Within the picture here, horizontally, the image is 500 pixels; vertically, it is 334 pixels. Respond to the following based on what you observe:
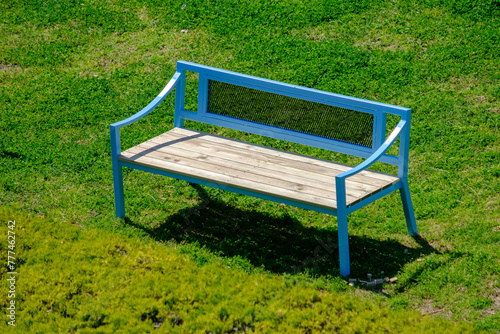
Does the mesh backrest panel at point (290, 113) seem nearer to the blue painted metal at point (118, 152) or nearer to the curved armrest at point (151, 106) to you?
the curved armrest at point (151, 106)

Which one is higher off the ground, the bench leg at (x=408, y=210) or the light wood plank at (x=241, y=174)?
the light wood plank at (x=241, y=174)

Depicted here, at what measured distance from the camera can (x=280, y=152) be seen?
5.41 meters

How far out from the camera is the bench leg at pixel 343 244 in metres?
4.40

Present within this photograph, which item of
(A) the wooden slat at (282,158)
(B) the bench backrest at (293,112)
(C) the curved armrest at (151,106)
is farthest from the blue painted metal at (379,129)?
(C) the curved armrest at (151,106)

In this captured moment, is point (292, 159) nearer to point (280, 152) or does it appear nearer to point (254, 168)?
point (280, 152)

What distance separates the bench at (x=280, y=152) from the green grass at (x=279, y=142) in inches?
18.0

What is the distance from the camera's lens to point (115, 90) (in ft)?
26.1

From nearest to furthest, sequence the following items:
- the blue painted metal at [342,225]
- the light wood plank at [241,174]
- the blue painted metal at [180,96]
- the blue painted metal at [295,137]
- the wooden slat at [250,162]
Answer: the blue painted metal at [342,225] < the light wood plank at [241,174] < the wooden slat at [250,162] < the blue painted metal at [295,137] < the blue painted metal at [180,96]

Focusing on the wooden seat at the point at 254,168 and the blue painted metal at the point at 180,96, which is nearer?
the wooden seat at the point at 254,168

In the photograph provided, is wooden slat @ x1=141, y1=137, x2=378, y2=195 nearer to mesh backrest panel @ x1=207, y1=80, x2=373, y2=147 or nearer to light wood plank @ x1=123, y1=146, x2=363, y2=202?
light wood plank @ x1=123, y1=146, x2=363, y2=202

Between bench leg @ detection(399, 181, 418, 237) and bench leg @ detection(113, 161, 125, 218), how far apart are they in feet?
8.18

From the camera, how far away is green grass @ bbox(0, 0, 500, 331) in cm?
488

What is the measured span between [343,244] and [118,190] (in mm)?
2131

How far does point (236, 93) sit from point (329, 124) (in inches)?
37.4
